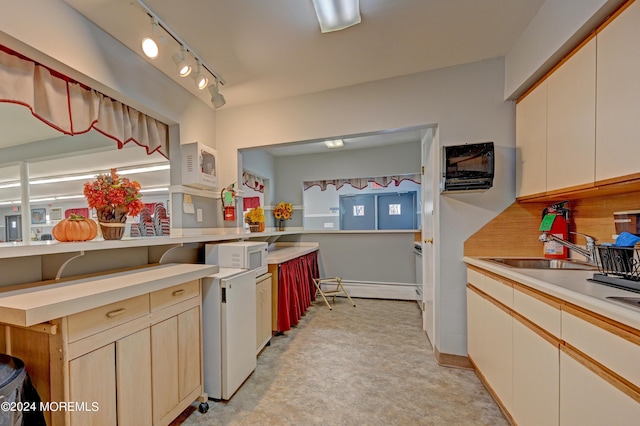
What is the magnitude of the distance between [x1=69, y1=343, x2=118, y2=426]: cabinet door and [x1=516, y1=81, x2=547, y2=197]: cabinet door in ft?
8.68

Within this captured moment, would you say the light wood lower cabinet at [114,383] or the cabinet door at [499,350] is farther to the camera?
the cabinet door at [499,350]

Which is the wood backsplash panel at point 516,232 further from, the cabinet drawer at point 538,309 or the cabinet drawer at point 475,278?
the cabinet drawer at point 538,309

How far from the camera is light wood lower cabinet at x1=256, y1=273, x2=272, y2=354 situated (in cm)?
230

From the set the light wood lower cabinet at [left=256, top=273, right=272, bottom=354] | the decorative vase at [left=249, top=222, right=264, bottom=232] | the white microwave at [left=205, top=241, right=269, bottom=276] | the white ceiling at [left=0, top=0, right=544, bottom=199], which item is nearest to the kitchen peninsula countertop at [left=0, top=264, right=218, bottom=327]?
the white microwave at [left=205, top=241, right=269, bottom=276]

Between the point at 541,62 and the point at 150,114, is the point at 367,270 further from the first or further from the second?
the point at 150,114

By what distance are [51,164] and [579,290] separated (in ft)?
21.6

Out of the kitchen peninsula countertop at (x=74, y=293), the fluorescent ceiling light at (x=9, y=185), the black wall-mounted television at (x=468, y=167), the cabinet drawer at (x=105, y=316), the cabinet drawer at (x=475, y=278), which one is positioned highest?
the fluorescent ceiling light at (x=9, y=185)

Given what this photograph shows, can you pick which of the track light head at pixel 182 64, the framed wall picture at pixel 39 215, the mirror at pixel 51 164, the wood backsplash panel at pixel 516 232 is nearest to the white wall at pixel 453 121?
the wood backsplash panel at pixel 516 232

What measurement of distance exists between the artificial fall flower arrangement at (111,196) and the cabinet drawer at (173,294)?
59 centimetres

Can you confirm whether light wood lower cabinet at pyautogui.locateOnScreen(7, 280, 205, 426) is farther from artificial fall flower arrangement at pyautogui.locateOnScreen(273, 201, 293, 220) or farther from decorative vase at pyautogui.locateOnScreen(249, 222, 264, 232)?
artificial fall flower arrangement at pyautogui.locateOnScreen(273, 201, 293, 220)

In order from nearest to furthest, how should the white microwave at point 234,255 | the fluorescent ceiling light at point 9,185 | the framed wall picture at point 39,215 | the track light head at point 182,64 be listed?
1. the track light head at point 182,64
2. the white microwave at point 234,255
3. the fluorescent ceiling light at point 9,185
4. the framed wall picture at point 39,215

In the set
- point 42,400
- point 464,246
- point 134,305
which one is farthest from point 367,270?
point 42,400

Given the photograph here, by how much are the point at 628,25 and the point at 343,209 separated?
179 inches

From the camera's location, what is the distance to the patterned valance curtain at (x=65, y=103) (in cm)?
139
